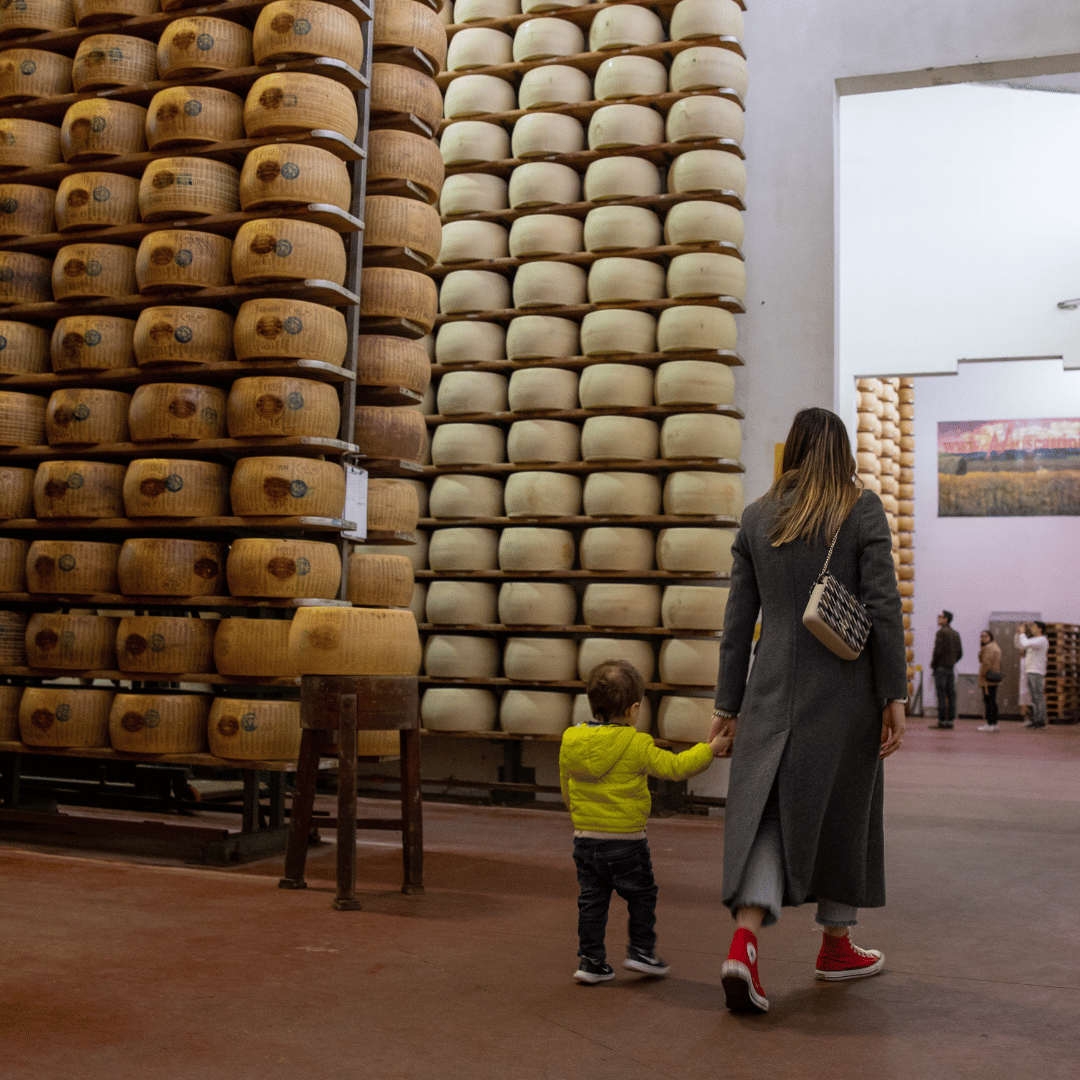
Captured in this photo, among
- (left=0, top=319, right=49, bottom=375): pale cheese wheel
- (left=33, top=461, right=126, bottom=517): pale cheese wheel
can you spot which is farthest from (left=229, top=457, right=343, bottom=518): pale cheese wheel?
(left=0, top=319, right=49, bottom=375): pale cheese wheel

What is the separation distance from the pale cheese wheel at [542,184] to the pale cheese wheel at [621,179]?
155 mm

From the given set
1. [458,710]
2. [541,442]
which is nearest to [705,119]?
[541,442]

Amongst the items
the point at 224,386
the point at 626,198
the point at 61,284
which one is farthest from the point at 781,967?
the point at 626,198

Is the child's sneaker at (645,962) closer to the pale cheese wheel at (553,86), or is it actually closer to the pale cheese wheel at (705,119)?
the pale cheese wheel at (705,119)

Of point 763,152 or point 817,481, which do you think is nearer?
point 817,481

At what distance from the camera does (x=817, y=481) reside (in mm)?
2744

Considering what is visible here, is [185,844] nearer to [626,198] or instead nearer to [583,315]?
[583,315]

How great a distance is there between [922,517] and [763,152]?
40.2 ft

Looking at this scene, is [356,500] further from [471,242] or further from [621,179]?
[621,179]

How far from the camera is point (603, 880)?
2.78 metres

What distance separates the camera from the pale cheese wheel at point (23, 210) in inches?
207

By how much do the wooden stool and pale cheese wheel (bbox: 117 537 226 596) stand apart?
0.98 m

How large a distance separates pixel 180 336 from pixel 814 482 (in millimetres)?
2907

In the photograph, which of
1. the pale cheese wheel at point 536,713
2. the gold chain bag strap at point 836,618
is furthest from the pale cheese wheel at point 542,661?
the gold chain bag strap at point 836,618
